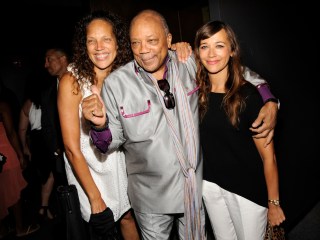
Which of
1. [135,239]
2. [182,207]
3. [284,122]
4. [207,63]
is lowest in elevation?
[135,239]

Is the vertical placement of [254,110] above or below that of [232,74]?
below

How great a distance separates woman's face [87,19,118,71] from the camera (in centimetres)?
186

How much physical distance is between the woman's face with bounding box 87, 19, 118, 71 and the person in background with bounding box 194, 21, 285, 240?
0.59m

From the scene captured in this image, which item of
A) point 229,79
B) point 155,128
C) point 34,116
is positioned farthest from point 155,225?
point 34,116

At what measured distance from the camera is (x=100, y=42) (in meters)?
1.86

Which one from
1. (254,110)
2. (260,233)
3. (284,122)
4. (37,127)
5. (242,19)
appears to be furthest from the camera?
(37,127)

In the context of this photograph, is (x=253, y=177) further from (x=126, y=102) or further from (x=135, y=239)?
(x=135, y=239)

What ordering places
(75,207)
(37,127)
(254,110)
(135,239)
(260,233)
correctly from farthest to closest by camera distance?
(37,127) < (135,239) < (75,207) < (260,233) < (254,110)

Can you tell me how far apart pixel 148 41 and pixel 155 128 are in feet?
1.69

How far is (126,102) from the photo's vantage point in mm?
1669

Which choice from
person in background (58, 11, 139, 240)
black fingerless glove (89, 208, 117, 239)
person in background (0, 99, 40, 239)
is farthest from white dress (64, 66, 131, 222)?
person in background (0, 99, 40, 239)

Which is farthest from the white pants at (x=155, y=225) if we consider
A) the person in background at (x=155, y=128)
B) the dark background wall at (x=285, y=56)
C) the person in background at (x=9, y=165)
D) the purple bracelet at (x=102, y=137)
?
the person in background at (x=9, y=165)

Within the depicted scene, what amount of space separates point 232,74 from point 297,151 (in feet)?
4.60

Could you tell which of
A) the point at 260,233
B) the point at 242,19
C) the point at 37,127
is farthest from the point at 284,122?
the point at 37,127
